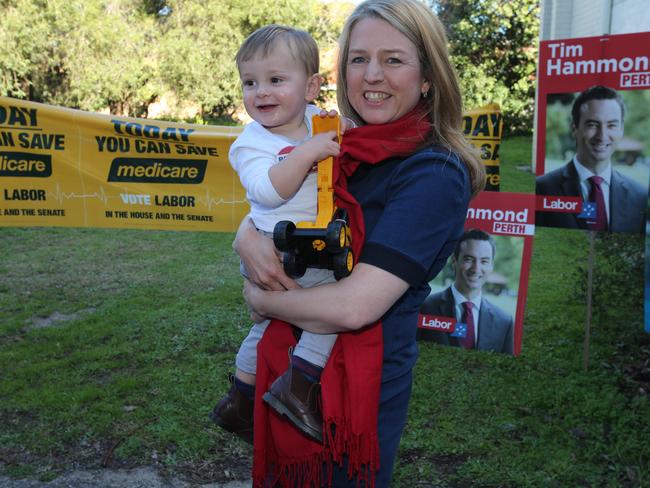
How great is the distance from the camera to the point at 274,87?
219 centimetres

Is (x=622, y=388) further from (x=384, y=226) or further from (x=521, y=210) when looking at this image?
(x=384, y=226)

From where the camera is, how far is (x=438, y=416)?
4.71 m

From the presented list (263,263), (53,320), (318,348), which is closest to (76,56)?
(53,320)

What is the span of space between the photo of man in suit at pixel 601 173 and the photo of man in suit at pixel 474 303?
67 centimetres

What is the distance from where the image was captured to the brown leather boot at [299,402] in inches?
73.3

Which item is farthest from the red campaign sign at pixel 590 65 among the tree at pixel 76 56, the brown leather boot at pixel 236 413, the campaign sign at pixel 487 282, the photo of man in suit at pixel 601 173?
the tree at pixel 76 56

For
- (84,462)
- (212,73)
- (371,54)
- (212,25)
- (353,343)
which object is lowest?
(84,462)

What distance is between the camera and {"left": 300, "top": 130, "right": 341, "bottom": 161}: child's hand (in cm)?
181

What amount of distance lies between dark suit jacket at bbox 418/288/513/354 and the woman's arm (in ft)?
12.4

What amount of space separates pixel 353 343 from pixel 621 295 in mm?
6168

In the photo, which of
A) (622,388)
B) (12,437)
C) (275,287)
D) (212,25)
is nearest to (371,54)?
(275,287)

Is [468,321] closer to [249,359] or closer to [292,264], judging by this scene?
[249,359]

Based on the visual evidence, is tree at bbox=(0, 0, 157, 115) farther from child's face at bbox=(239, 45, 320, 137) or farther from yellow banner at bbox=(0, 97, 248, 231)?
child's face at bbox=(239, 45, 320, 137)

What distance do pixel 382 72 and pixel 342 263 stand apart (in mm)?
575
